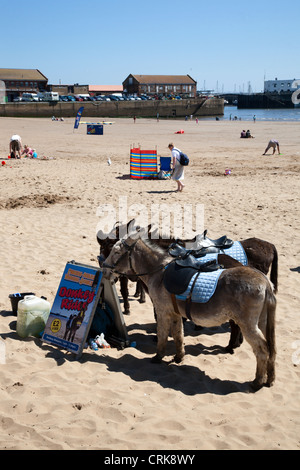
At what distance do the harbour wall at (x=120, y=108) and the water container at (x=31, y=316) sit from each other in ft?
229

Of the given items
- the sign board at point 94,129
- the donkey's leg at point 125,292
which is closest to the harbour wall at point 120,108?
the sign board at point 94,129

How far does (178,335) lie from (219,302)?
1035mm

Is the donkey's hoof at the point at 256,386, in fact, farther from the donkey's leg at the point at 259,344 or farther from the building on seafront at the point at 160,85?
the building on seafront at the point at 160,85

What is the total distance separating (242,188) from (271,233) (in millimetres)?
5928

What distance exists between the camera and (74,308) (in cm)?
659

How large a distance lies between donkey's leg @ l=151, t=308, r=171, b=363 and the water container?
183 cm

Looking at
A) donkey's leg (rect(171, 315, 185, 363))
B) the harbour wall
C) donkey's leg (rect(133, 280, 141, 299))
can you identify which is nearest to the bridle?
donkey's leg (rect(171, 315, 185, 363))

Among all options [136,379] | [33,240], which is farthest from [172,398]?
[33,240]

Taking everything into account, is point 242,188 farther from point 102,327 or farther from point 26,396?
point 26,396

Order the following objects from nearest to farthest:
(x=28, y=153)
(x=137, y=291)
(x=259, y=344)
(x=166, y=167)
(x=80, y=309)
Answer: (x=259, y=344) < (x=80, y=309) < (x=137, y=291) < (x=166, y=167) < (x=28, y=153)

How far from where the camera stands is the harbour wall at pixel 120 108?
73.2 metres

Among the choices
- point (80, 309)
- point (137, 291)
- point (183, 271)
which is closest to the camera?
point (183, 271)

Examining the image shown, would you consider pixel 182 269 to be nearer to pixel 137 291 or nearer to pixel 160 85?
pixel 137 291

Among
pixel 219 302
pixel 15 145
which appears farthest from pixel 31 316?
pixel 15 145
